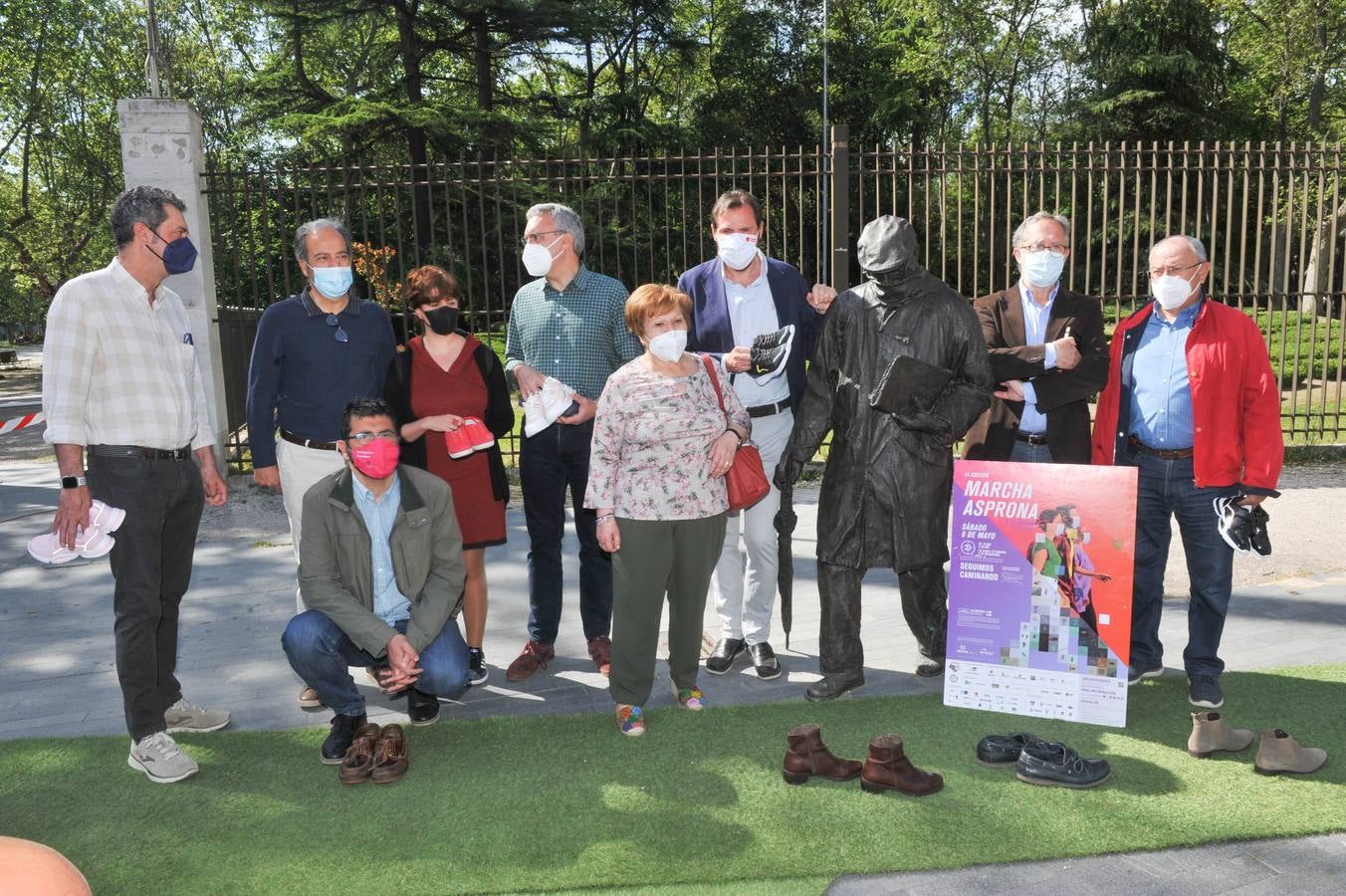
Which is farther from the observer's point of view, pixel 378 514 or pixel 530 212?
pixel 530 212

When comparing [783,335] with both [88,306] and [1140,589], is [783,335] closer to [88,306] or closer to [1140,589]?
[1140,589]

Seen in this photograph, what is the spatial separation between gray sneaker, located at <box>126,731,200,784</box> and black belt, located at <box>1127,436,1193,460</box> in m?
3.90

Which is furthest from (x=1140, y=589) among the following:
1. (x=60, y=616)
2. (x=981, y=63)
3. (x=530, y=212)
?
(x=981, y=63)

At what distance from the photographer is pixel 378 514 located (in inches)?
159

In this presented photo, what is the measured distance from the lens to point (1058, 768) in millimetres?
3561

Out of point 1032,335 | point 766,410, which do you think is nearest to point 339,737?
point 766,410

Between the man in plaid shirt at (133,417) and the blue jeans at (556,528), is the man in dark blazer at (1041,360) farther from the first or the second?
the man in plaid shirt at (133,417)

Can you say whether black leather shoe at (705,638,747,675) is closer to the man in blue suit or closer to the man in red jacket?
the man in blue suit

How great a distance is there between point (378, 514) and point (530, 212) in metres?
1.52

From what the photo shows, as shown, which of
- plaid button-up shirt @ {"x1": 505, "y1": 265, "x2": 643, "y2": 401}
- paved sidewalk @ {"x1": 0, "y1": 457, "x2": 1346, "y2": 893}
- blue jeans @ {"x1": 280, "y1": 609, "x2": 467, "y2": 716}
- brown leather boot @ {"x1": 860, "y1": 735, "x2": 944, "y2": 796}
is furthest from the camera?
plaid button-up shirt @ {"x1": 505, "y1": 265, "x2": 643, "y2": 401}

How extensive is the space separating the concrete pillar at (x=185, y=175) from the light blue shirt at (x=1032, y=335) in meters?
6.69

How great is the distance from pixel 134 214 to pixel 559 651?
268 centimetres

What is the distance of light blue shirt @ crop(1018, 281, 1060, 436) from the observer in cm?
442

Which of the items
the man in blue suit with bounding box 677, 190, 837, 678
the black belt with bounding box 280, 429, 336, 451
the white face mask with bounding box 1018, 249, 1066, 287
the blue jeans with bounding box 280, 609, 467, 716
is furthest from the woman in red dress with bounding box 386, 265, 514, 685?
the white face mask with bounding box 1018, 249, 1066, 287
